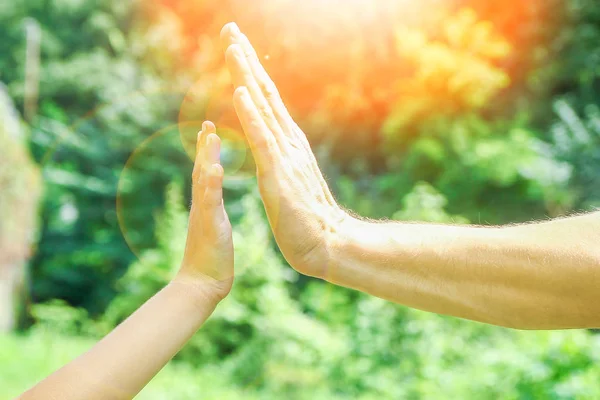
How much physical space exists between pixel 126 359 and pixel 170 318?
12 cm

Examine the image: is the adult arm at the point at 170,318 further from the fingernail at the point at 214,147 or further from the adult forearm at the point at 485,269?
the adult forearm at the point at 485,269

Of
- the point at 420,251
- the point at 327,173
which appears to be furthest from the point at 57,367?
the point at 420,251

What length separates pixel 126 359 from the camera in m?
1.20

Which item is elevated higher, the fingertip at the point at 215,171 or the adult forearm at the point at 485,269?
the fingertip at the point at 215,171

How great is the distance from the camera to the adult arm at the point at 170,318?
46.8 inches

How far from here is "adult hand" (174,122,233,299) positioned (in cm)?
135

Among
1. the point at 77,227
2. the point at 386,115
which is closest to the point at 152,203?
the point at 77,227

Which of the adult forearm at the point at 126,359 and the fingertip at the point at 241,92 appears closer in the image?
the adult forearm at the point at 126,359

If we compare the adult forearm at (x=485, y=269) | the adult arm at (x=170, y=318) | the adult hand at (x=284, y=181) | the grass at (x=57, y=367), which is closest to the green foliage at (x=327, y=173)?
the grass at (x=57, y=367)

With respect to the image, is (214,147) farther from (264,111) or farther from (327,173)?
(327,173)

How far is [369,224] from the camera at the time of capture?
1.42m

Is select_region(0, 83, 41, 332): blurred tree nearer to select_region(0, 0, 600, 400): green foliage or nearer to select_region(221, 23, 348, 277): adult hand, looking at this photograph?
select_region(0, 0, 600, 400): green foliage

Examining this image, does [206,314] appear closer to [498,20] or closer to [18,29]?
Answer: [498,20]

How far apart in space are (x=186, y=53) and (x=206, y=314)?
32.1ft
